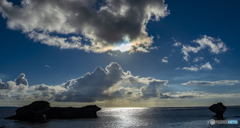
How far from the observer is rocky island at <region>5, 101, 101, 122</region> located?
69312 millimetres

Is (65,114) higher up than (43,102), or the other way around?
(43,102)

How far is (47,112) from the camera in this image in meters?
78.2

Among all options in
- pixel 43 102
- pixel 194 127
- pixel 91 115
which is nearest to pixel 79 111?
pixel 91 115

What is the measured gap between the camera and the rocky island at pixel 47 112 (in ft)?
227

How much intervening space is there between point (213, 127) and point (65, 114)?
66903mm

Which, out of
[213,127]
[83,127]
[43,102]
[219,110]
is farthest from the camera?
[219,110]

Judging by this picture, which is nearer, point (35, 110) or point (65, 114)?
point (35, 110)

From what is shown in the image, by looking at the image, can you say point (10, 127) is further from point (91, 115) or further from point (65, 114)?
point (91, 115)

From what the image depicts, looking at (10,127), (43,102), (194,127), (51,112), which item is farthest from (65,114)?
(194,127)

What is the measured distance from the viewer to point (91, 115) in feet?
299

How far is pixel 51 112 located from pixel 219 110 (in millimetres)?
84266

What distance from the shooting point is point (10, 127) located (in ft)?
151

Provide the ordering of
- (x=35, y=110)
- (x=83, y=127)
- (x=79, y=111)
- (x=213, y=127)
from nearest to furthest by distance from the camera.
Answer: (x=213, y=127)
(x=83, y=127)
(x=35, y=110)
(x=79, y=111)

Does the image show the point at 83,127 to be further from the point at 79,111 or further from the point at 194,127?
the point at 79,111
